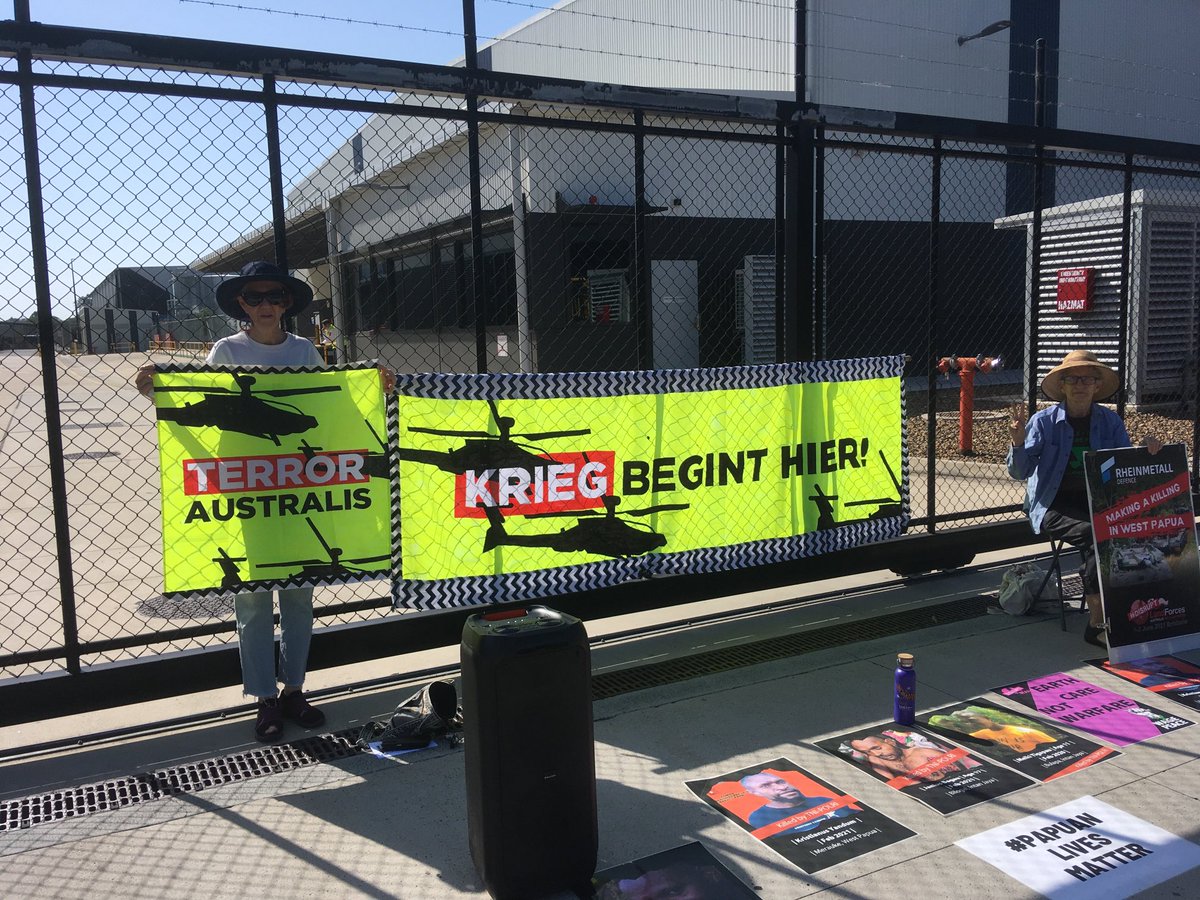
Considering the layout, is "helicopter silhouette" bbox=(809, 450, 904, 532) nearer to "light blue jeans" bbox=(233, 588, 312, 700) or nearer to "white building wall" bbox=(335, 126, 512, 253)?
"light blue jeans" bbox=(233, 588, 312, 700)

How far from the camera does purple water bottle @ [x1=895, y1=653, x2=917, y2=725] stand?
13.1 ft

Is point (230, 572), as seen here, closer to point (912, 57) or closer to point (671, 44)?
point (671, 44)

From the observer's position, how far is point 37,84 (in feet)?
12.2

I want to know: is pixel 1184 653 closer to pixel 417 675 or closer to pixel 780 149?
pixel 780 149

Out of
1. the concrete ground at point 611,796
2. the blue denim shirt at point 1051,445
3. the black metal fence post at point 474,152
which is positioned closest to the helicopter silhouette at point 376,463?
the black metal fence post at point 474,152

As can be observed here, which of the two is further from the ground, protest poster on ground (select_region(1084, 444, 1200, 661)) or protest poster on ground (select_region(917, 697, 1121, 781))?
protest poster on ground (select_region(1084, 444, 1200, 661))

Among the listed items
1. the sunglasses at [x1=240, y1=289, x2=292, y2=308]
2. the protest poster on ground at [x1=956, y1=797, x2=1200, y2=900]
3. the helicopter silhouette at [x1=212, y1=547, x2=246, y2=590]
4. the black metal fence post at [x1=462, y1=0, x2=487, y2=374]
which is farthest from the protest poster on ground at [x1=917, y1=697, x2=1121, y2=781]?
the sunglasses at [x1=240, y1=289, x2=292, y2=308]

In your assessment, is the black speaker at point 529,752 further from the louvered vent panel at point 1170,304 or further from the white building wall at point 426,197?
the louvered vent panel at point 1170,304

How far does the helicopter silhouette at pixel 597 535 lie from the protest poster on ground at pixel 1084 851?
215 cm

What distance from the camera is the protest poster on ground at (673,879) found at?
2.88 metres

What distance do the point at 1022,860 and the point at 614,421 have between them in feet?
8.58

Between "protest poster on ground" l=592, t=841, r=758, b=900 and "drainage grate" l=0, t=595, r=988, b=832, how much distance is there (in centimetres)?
141

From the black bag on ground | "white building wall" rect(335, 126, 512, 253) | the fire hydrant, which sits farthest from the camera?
"white building wall" rect(335, 126, 512, 253)

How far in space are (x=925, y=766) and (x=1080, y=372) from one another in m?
2.55
